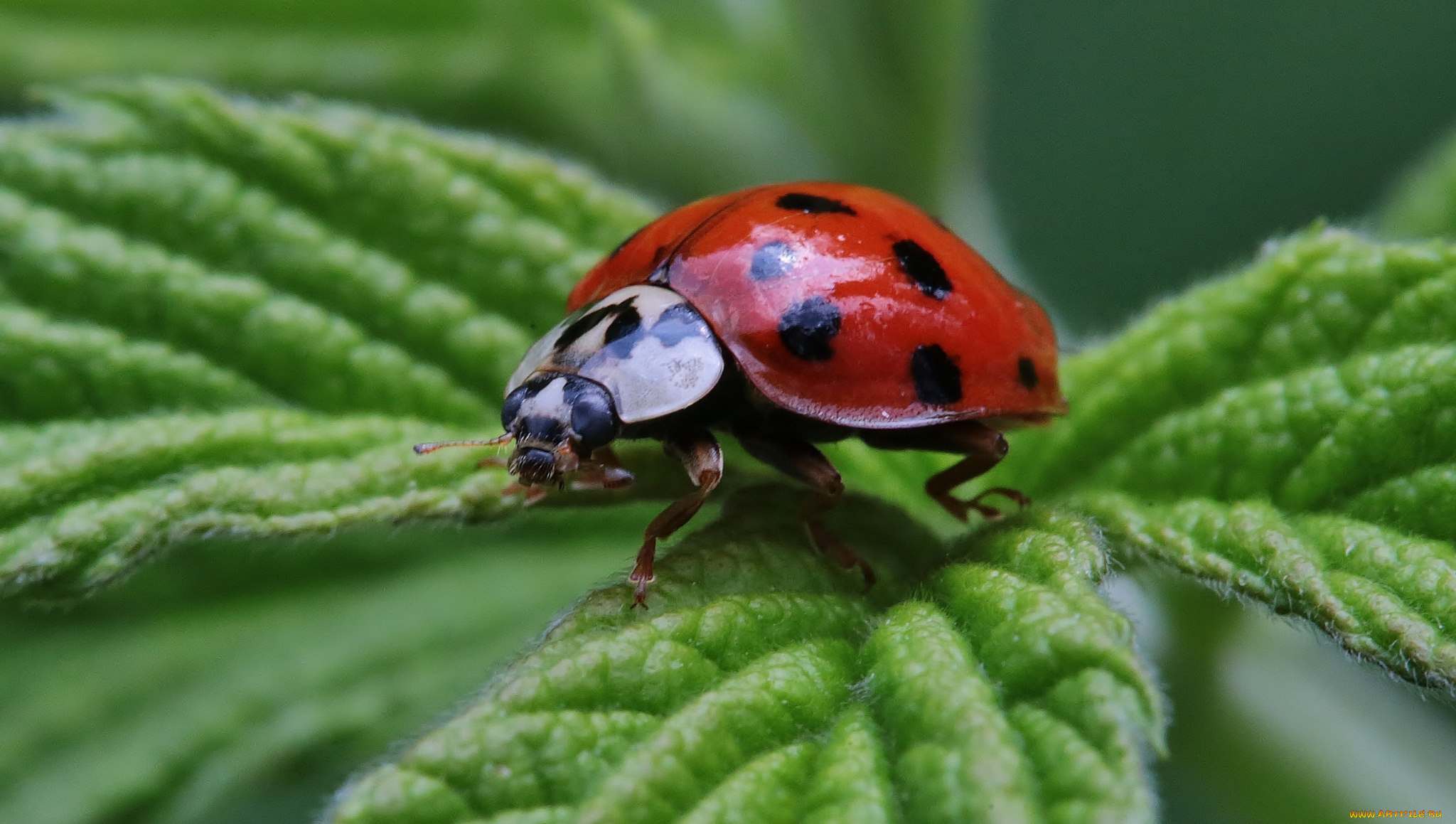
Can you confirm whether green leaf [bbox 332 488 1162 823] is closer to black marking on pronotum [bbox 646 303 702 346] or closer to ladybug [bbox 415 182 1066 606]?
ladybug [bbox 415 182 1066 606]

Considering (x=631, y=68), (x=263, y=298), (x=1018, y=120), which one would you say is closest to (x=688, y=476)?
(x=263, y=298)

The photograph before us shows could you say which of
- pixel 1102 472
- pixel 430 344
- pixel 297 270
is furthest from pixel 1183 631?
pixel 297 270

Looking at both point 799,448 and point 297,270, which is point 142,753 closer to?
point 297,270

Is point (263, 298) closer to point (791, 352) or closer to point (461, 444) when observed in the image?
point (461, 444)

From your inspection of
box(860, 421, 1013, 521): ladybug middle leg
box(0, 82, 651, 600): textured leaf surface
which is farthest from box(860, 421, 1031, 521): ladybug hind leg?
box(0, 82, 651, 600): textured leaf surface

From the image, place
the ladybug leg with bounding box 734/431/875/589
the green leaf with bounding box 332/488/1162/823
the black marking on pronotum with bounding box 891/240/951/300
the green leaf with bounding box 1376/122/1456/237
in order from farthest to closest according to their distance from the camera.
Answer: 1. the green leaf with bounding box 1376/122/1456/237
2. the black marking on pronotum with bounding box 891/240/951/300
3. the ladybug leg with bounding box 734/431/875/589
4. the green leaf with bounding box 332/488/1162/823

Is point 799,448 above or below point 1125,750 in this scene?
above

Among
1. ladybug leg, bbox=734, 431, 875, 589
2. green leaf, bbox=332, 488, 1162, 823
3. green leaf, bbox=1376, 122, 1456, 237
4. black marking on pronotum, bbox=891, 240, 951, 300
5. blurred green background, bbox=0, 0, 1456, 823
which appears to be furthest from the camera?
green leaf, bbox=1376, 122, 1456, 237
